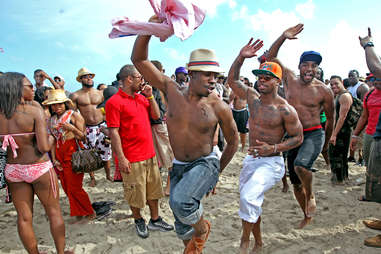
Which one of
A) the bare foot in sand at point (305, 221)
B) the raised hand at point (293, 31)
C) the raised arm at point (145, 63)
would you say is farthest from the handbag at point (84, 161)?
the raised hand at point (293, 31)

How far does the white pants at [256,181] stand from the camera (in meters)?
2.77

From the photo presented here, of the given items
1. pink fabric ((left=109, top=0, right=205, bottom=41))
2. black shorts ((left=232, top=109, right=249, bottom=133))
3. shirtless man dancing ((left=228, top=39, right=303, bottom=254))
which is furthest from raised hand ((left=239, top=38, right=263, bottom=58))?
black shorts ((left=232, top=109, right=249, bottom=133))

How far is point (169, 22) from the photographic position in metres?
2.04

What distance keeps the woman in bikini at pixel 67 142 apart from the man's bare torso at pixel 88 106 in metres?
2.09

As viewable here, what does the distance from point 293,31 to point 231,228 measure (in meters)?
3.22

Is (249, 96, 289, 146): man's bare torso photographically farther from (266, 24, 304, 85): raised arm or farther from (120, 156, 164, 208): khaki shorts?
(120, 156, 164, 208): khaki shorts

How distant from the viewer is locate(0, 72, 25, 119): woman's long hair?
8.54 feet

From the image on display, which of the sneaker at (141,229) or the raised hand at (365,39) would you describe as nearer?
the raised hand at (365,39)

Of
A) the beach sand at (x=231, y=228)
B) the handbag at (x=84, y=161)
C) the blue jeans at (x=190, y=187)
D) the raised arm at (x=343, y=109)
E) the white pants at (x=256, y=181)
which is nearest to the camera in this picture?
the blue jeans at (x=190, y=187)

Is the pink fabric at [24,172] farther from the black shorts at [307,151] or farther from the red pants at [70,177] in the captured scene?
the black shorts at [307,151]

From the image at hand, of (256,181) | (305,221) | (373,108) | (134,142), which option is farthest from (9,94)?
(373,108)

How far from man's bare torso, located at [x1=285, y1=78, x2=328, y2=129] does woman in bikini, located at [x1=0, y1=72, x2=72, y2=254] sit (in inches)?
145

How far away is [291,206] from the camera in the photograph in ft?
15.0

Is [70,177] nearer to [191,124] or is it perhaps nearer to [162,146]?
[162,146]
